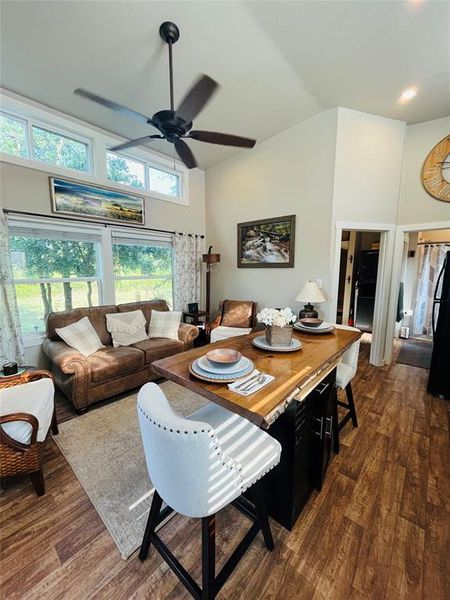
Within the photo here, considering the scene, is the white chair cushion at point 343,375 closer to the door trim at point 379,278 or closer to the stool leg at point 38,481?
the door trim at point 379,278

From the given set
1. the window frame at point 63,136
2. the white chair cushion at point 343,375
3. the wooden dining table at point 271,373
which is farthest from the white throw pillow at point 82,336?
the white chair cushion at point 343,375

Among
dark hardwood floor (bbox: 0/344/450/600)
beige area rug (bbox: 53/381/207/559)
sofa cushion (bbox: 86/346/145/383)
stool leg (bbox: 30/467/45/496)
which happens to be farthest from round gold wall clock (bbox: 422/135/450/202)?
stool leg (bbox: 30/467/45/496)

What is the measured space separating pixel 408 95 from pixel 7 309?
5.16m

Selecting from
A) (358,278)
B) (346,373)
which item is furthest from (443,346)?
(358,278)

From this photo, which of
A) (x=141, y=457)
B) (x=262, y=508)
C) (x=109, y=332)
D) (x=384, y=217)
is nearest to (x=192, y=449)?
(x=262, y=508)

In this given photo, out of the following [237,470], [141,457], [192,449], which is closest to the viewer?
[192,449]

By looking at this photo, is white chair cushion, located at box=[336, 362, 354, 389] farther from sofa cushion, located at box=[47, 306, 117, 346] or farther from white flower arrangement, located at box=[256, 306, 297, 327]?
sofa cushion, located at box=[47, 306, 117, 346]

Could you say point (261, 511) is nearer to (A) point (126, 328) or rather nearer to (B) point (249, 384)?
(B) point (249, 384)

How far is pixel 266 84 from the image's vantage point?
2611 millimetres

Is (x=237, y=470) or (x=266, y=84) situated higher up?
(x=266, y=84)

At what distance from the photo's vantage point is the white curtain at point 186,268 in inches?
173

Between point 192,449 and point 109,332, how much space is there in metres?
2.86

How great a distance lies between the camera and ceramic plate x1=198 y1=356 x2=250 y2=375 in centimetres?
122

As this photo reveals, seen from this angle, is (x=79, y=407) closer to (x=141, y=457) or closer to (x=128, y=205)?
(x=141, y=457)
